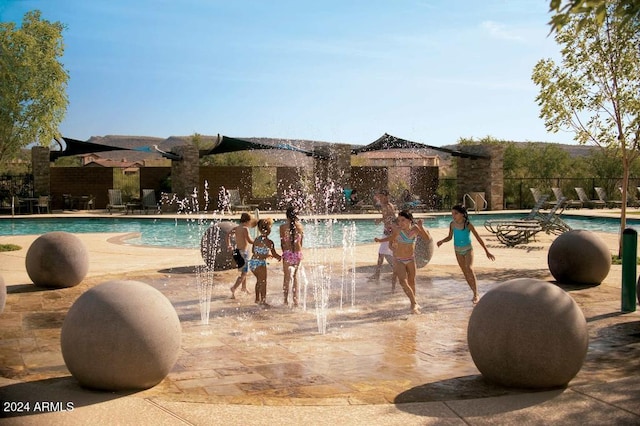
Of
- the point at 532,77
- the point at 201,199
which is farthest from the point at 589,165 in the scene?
the point at 532,77

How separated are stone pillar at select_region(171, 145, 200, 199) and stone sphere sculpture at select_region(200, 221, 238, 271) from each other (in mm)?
19350

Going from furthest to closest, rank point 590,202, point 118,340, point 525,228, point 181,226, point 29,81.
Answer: point 590,202 < point 181,226 < point 29,81 < point 525,228 < point 118,340

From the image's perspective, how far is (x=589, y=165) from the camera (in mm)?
42125

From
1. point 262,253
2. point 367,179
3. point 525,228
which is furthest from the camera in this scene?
point 367,179

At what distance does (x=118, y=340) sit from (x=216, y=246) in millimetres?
7327

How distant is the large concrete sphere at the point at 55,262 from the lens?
10586 millimetres

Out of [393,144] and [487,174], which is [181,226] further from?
[487,174]

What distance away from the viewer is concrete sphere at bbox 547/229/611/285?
10.6 meters

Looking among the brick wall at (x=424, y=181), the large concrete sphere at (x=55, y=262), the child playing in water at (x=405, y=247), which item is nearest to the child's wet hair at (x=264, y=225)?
the child playing in water at (x=405, y=247)

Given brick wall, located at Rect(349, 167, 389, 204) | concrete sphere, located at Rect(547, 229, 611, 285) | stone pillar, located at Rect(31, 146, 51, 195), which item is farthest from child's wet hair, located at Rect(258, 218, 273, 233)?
stone pillar, located at Rect(31, 146, 51, 195)

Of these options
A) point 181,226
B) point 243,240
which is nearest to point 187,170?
point 181,226

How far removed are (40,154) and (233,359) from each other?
2789 centimetres

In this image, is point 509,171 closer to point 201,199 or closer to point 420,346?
point 201,199

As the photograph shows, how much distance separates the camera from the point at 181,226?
2525 centimetres
